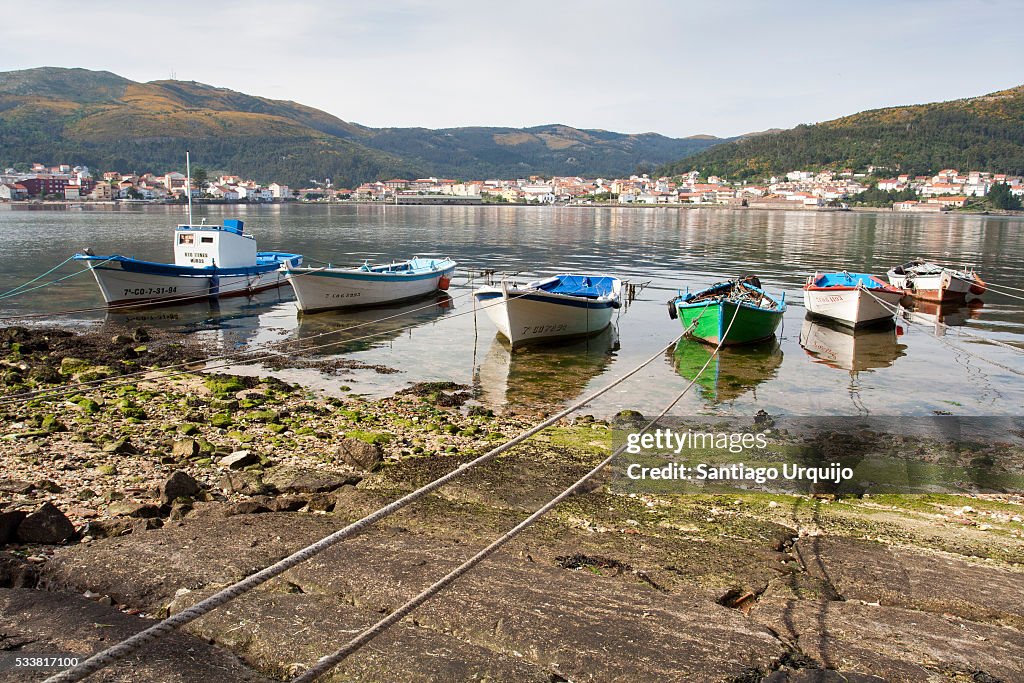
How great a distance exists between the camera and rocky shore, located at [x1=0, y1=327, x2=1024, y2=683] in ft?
13.8

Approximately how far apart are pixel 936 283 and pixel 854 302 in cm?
761

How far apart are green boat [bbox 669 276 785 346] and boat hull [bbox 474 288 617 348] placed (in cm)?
233

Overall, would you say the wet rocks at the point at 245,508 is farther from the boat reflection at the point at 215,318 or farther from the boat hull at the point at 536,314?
the boat reflection at the point at 215,318

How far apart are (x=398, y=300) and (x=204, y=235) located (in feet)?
22.2

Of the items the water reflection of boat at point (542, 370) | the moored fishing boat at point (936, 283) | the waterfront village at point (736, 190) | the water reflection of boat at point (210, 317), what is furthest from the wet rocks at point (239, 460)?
the waterfront village at point (736, 190)

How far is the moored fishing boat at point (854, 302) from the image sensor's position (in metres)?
19.7

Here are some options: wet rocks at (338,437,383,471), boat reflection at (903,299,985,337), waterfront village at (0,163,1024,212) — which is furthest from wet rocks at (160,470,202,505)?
waterfront village at (0,163,1024,212)

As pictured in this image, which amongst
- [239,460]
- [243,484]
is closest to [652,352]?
[239,460]

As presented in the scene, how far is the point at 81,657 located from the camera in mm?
3979

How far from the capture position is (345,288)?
21.2 m

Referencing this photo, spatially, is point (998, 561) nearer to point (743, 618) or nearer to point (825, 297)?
point (743, 618)

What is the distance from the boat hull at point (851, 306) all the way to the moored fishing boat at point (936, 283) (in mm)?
5112

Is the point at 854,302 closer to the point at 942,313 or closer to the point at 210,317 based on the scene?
the point at 942,313

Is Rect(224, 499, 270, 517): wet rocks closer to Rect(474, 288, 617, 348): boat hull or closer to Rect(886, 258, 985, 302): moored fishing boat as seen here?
Rect(474, 288, 617, 348): boat hull
